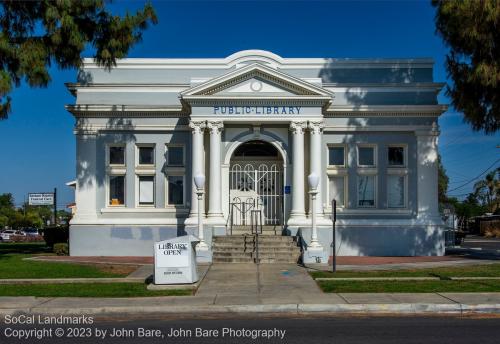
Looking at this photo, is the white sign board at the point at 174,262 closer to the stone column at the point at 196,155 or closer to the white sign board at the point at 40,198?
the stone column at the point at 196,155

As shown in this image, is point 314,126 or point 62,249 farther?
point 62,249

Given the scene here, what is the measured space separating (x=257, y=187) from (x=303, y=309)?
486 inches

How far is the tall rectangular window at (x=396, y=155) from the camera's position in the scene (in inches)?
975

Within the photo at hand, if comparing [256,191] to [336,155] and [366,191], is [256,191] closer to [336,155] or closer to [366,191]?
[336,155]

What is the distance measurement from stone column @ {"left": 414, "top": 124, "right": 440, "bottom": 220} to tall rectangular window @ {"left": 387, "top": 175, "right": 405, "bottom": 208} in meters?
0.68

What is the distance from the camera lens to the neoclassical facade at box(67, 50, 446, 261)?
23.9 meters

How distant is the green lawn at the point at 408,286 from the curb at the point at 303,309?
1.94 metres

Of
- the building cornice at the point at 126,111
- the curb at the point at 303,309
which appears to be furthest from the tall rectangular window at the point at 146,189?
the curb at the point at 303,309

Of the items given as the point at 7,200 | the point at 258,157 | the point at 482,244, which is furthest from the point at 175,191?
the point at 7,200

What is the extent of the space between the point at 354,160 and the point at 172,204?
7450 mm

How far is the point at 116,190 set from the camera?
2462 cm

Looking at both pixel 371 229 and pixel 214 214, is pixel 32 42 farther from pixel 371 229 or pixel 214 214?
pixel 371 229

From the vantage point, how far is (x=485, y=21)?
19703mm

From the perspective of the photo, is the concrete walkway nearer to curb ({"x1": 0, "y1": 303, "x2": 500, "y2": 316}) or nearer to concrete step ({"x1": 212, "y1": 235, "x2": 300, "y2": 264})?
curb ({"x1": 0, "y1": 303, "x2": 500, "y2": 316})
